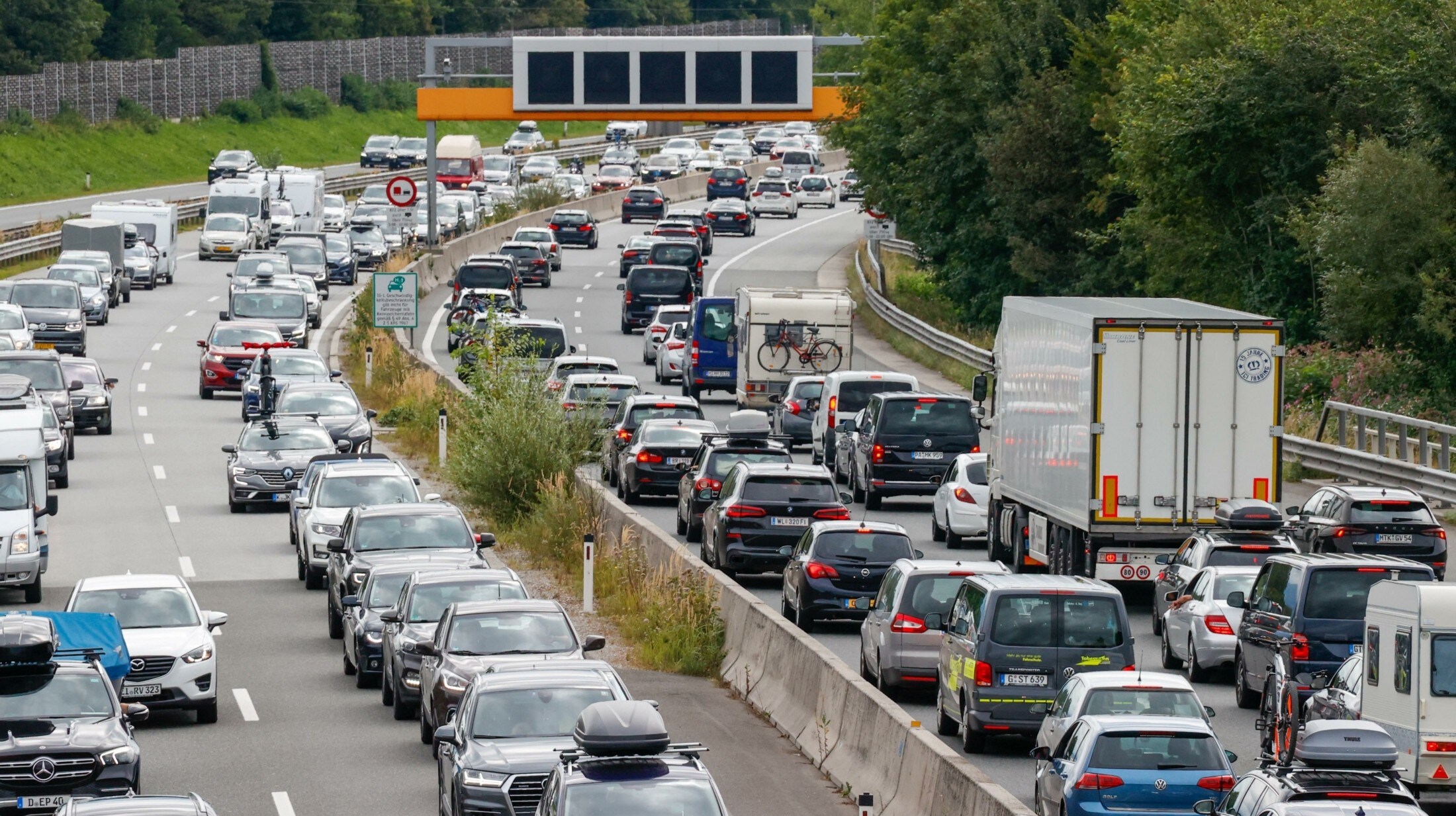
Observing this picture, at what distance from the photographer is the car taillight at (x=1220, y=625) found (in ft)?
69.9

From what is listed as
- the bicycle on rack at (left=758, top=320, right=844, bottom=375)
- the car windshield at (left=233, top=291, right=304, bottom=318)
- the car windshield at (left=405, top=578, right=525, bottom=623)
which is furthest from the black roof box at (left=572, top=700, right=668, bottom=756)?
the car windshield at (left=233, top=291, right=304, bottom=318)

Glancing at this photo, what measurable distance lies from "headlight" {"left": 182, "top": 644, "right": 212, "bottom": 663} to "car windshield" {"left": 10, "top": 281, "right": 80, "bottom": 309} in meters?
33.0

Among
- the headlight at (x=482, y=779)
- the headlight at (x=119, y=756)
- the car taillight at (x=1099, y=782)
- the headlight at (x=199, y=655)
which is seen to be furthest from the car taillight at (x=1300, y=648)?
the headlight at (x=199, y=655)

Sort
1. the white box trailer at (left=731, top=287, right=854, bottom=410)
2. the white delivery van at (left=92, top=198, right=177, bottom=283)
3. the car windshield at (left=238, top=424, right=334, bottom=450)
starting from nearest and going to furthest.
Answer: the car windshield at (left=238, top=424, right=334, bottom=450) → the white box trailer at (left=731, top=287, right=854, bottom=410) → the white delivery van at (left=92, top=198, right=177, bottom=283)

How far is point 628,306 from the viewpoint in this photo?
191ft

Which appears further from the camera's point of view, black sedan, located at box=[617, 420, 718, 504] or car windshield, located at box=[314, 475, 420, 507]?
black sedan, located at box=[617, 420, 718, 504]

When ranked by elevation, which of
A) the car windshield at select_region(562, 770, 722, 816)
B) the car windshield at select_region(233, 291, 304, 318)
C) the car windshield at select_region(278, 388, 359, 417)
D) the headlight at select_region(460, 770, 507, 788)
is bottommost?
the headlight at select_region(460, 770, 507, 788)

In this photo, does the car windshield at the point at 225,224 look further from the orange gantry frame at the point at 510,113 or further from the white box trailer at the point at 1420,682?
the white box trailer at the point at 1420,682

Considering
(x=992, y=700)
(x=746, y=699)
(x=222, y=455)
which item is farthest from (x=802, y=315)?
(x=992, y=700)

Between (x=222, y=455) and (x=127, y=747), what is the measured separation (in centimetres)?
2563

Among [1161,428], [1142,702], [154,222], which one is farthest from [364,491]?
[154,222]

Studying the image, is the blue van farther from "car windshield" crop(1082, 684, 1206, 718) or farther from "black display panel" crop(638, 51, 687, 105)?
"car windshield" crop(1082, 684, 1206, 718)

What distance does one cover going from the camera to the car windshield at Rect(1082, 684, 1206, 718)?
1558 cm

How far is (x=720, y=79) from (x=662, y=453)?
25318mm
